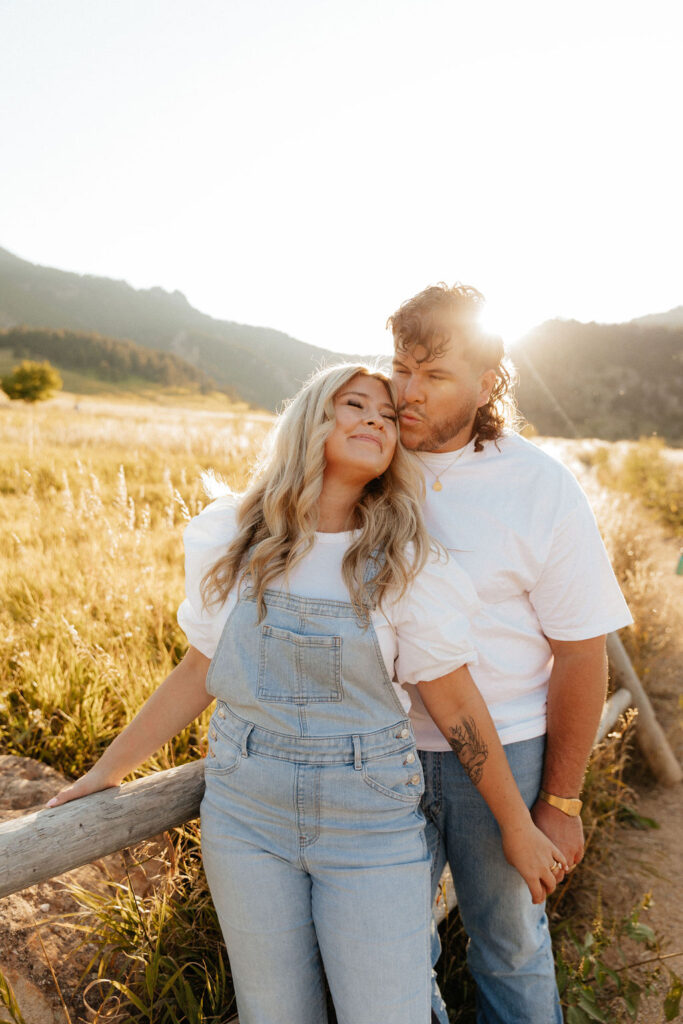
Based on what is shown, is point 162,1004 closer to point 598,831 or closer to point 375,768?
point 375,768

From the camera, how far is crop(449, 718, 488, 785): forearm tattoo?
1.71 meters

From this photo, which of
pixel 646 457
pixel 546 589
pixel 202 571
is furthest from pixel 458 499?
pixel 646 457

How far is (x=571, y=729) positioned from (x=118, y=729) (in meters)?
1.87

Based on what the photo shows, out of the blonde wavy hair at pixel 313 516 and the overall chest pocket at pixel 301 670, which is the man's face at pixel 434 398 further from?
the overall chest pocket at pixel 301 670

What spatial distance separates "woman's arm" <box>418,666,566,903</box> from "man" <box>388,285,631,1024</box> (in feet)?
0.42

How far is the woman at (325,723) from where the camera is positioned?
1539mm

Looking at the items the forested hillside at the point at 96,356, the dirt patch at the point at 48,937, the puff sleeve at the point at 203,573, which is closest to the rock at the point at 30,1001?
the dirt patch at the point at 48,937

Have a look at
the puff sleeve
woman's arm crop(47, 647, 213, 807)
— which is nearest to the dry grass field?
woman's arm crop(47, 647, 213, 807)

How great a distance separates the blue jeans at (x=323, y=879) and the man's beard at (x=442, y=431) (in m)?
0.97

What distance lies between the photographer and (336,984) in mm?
1526

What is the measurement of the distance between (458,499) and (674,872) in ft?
9.05

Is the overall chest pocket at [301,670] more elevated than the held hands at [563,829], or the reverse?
the overall chest pocket at [301,670]

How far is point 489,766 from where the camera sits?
1.73 metres

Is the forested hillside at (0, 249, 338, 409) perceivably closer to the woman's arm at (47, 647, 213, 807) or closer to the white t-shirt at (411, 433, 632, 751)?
the white t-shirt at (411, 433, 632, 751)
